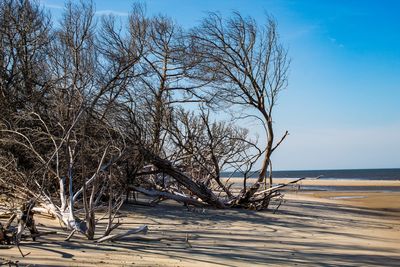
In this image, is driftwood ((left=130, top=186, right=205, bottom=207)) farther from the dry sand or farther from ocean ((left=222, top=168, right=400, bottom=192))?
ocean ((left=222, top=168, right=400, bottom=192))

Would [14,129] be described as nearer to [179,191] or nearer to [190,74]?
[179,191]

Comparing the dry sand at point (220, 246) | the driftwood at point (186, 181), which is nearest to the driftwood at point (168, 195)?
the driftwood at point (186, 181)

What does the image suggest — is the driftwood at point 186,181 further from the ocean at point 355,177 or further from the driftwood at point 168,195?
the ocean at point 355,177

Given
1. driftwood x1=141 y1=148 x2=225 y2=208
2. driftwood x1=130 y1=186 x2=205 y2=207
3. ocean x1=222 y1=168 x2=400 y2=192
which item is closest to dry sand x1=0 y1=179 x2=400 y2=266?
driftwood x1=130 y1=186 x2=205 y2=207

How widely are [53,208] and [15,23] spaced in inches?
251

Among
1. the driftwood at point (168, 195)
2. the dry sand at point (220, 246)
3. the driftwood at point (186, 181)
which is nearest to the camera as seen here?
the dry sand at point (220, 246)

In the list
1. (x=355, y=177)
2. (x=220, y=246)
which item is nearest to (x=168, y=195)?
(x=220, y=246)

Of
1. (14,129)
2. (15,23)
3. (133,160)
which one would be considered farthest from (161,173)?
(15,23)

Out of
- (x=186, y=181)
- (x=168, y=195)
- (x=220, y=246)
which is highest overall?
(x=186, y=181)

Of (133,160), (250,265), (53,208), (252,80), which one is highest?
(252,80)

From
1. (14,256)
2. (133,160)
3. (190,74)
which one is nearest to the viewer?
(14,256)

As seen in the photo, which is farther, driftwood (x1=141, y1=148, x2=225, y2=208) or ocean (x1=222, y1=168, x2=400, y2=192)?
ocean (x1=222, y1=168, x2=400, y2=192)

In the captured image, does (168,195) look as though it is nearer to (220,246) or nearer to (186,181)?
(186,181)

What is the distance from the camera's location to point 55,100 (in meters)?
9.06
